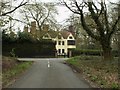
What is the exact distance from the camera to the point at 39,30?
7962cm

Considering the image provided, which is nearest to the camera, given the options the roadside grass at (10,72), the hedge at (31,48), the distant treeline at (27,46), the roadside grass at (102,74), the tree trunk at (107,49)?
the roadside grass at (102,74)

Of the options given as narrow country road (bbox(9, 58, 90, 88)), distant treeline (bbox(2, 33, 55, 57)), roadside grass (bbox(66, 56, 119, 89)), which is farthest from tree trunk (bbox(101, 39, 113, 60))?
distant treeline (bbox(2, 33, 55, 57))

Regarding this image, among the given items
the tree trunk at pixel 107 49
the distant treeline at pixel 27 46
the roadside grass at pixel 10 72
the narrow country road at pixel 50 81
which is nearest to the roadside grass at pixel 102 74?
the narrow country road at pixel 50 81

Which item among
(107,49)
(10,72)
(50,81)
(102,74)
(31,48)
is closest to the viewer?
(50,81)

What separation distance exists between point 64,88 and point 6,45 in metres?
44.5

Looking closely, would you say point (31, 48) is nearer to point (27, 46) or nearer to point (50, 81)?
point (27, 46)

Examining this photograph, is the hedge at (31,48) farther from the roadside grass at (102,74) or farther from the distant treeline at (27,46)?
the roadside grass at (102,74)

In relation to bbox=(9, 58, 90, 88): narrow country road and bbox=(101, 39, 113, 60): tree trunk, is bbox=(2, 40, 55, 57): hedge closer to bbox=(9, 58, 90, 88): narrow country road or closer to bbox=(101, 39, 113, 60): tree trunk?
bbox=(101, 39, 113, 60): tree trunk

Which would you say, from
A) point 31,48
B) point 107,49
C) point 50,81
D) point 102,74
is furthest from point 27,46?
point 50,81

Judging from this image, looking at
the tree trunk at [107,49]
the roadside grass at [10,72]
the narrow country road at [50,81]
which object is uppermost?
the tree trunk at [107,49]

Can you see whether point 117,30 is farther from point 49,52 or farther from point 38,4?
point 49,52

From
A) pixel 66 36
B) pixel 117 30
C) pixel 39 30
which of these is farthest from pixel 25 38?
pixel 66 36

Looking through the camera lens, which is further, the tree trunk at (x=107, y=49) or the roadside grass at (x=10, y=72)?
the tree trunk at (x=107, y=49)

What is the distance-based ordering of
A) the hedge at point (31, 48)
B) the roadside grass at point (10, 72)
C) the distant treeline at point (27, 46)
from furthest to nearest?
the hedge at point (31, 48)
the distant treeline at point (27, 46)
the roadside grass at point (10, 72)
